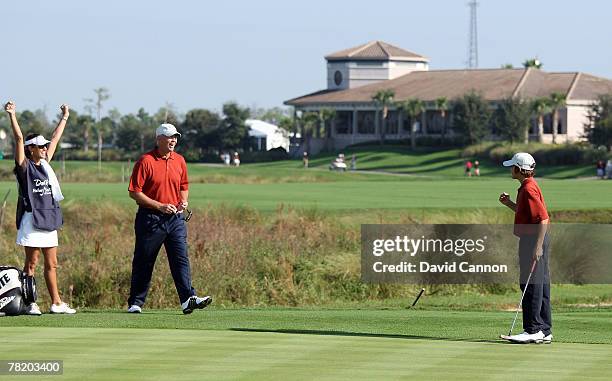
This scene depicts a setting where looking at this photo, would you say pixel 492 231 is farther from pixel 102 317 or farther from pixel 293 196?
pixel 293 196

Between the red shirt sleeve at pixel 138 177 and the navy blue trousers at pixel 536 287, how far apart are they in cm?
405

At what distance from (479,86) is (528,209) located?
10498cm

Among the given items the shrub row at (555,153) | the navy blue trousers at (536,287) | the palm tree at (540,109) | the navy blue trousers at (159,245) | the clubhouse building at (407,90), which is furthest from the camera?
the clubhouse building at (407,90)

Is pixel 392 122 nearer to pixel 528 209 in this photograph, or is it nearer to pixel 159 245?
pixel 159 245

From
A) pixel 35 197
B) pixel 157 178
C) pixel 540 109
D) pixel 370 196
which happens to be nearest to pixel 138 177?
pixel 157 178

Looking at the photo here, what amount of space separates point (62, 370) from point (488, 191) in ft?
132

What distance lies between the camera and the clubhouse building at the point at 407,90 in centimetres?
10950

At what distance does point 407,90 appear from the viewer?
122 metres

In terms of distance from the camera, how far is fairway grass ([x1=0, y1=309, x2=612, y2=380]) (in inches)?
385

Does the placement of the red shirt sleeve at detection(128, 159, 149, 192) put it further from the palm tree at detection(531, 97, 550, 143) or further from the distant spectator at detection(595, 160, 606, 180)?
the palm tree at detection(531, 97, 550, 143)

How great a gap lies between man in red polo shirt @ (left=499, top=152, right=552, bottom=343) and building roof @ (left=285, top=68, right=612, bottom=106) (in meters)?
95.4

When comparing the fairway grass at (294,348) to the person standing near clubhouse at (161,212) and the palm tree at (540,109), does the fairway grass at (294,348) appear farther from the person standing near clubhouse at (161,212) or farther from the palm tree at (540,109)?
the palm tree at (540,109)

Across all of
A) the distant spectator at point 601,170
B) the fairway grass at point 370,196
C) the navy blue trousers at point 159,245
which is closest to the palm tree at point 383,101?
the distant spectator at point 601,170

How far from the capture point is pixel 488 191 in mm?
48844
